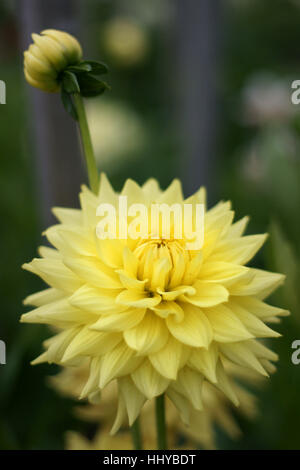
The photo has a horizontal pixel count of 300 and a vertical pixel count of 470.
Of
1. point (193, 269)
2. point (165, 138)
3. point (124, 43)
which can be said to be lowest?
point (193, 269)

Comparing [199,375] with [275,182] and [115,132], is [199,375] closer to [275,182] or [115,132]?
[275,182]

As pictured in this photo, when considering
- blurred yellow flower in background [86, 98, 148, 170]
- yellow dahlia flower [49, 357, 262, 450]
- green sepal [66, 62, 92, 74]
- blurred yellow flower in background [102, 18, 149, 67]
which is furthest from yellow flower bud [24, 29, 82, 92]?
blurred yellow flower in background [102, 18, 149, 67]

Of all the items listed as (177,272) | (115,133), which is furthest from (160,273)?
(115,133)

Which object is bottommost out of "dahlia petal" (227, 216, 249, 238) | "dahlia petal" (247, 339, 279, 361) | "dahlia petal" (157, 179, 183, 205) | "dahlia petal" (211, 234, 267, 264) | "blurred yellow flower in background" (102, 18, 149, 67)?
"dahlia petal" (247, 339, 279, 361)

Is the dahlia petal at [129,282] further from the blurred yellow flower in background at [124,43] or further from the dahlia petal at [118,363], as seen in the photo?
the blurred yellow flower in background at [124,43]

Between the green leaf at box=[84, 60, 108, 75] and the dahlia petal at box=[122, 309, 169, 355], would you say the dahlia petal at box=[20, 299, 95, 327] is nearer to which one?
A: the dahlia petal at box=[122, 309, 169, 355]

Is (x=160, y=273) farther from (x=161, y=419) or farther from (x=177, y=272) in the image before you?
(x=161, y=419)
